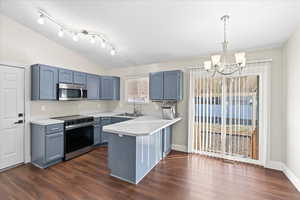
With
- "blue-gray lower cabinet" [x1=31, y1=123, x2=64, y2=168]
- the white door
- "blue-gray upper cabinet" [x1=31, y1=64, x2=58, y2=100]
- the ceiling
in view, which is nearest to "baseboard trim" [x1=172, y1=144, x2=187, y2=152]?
the ceiling

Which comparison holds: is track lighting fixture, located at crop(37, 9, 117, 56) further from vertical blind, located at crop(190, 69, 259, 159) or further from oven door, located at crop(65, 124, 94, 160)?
vertical blind, located at crop(190, 69, 259, 159)

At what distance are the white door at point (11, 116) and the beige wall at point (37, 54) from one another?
23 cm

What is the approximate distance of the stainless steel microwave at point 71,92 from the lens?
342cm

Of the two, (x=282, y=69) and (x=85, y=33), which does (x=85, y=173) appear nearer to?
(x=85, y=33)

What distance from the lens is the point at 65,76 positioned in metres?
3.55

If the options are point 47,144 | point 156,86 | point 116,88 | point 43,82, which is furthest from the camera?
point 116,88

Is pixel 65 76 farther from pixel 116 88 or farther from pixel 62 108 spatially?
pixel 116 88

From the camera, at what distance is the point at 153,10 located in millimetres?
2244

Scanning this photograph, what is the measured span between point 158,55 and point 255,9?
7.10ft

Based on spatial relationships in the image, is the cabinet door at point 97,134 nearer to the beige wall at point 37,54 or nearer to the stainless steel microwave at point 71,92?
the beige wall at point 37,54

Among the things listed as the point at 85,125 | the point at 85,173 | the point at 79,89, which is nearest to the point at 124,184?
the point at 85,173

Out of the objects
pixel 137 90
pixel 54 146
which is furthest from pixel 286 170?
pixel 54 146

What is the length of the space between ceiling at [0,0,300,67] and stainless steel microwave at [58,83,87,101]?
3.79 feet

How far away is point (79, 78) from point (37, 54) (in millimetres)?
A: 1020
